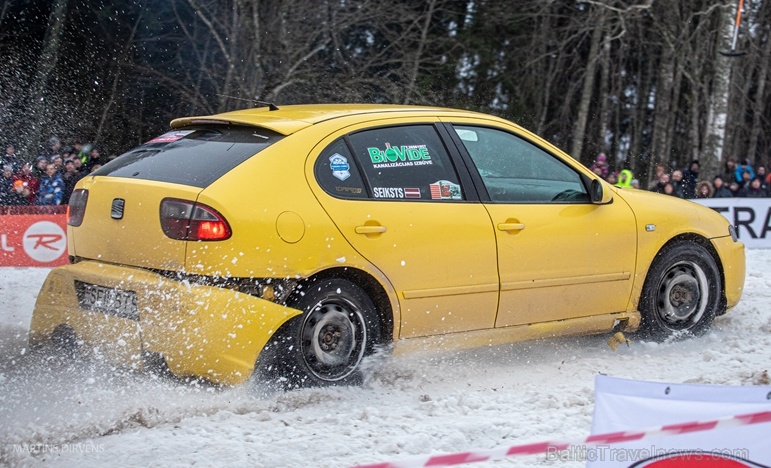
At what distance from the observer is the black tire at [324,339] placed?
472 centimetres

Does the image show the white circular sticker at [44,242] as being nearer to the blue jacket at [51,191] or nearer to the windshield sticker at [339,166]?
the blue jacket at [51,191]

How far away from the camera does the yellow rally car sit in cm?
455

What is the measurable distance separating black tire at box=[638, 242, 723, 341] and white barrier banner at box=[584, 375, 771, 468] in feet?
11.5

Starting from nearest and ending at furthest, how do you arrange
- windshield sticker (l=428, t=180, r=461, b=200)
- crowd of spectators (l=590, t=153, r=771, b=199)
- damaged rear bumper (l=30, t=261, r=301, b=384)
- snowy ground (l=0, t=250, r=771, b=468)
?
snowy ground (l=0, t=250, r=771, b=468), damaged rear bumper (l=30, t=261, r=301, b=384), windshield sticker (l=428, t=180, r=461, b=200), crowd of spectators (l=590, t=153, r=771, b=199)

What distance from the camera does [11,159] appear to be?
43.1ft

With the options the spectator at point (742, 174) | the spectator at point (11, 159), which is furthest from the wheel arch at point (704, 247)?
the spectator at point (742, 174)

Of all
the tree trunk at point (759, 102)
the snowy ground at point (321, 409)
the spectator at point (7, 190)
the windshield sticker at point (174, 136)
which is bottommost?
the snowy ground at point (321, 409)

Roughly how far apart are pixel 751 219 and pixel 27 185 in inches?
403

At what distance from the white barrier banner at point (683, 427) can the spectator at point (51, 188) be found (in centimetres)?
993

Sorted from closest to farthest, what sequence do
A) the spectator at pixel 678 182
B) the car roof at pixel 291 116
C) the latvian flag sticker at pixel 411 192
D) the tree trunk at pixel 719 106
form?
the car roof at pixel 291 116 → the latvian flag sticker at pixel 411 192 → the spectator at pixel 678 182 → the tree trunk at pixel 719 106

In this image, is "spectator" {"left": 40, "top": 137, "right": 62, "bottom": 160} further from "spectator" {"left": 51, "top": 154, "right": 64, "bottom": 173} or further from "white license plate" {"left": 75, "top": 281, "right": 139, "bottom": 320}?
"white license plate" {"left": 75, "top": 281, "right": 139, "bottom": 320}

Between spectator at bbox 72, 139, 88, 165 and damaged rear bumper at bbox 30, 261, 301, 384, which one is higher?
spectator at bbox 72, 139, 88, 165

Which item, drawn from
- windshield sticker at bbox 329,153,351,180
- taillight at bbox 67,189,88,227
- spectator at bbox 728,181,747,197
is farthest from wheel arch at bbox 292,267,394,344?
spectator at bbox 728,181,747,197

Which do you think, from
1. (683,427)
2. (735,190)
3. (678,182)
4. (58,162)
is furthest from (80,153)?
(683,427)
